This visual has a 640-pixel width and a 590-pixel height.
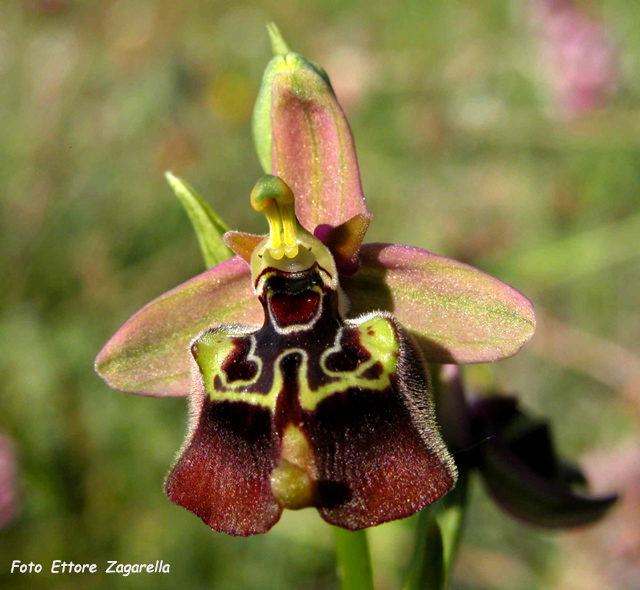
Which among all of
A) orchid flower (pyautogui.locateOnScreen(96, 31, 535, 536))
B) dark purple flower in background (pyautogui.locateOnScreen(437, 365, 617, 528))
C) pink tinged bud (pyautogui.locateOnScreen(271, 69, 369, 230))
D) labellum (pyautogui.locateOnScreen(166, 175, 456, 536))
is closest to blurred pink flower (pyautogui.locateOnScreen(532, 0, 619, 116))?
dark purple flower in background (pyautogui.locateOnScreen(437, 365, 617, 528))

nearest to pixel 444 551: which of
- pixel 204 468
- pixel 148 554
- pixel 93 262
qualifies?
pixel 204 468

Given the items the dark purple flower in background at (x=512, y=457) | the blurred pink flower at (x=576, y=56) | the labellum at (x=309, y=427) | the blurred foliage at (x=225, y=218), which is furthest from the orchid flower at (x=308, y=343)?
the blurred pink flower at (x=576, y=56)

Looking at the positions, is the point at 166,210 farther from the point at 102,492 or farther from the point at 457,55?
the point at 457,55

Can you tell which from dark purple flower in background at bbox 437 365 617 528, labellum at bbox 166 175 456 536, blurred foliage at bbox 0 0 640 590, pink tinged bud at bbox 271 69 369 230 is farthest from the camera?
blurred foliage at bbox 0 0 640 590

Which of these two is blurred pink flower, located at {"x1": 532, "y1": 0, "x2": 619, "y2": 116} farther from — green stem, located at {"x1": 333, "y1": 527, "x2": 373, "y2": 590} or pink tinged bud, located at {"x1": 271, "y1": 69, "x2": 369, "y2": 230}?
green stem, located at {"x1": 333, "y1": 527, "x2": 373, "y2": 590}

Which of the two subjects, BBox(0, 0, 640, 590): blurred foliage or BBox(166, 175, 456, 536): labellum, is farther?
BBox(0, 0, 640, 590): blurred foliage
